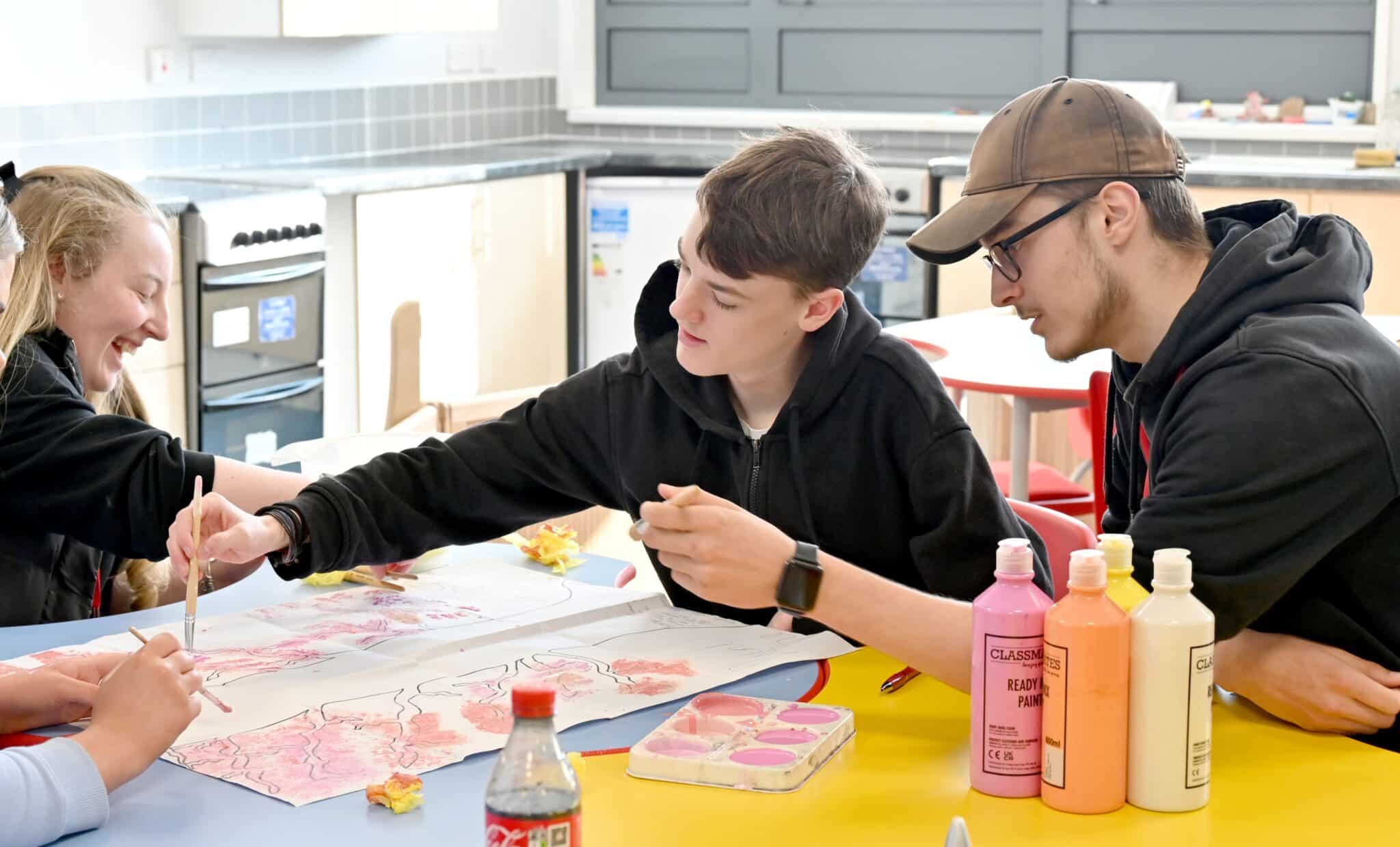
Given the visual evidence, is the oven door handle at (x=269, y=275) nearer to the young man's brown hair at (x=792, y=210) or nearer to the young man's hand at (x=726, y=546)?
the young man's brown hair at (x=792, y=210)

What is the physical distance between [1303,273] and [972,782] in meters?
0.58

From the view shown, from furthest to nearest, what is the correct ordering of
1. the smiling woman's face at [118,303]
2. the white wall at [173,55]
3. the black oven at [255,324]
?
the white wall at [173,55], the black oven at [255,324], the smiling woman's face at [118,303]

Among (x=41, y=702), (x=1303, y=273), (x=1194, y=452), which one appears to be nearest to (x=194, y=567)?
(x=41, y=702)

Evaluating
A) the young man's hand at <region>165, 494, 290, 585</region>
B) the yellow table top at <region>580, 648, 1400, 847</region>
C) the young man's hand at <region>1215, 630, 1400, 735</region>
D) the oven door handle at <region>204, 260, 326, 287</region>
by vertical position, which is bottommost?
the yellow table top at <region>580, 648, 1400, 847</region>

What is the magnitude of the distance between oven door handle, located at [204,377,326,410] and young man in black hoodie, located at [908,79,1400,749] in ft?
9.90

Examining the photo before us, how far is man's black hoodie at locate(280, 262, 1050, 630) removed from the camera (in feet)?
5.48

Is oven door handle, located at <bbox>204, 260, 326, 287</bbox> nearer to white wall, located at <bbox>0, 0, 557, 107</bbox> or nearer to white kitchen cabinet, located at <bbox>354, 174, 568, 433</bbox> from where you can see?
white kitchen cabinet, located at <bbox>354, 174, 568, 433</bbox>

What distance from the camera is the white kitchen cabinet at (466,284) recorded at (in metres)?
4.95

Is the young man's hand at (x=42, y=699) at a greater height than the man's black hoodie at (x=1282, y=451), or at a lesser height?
lesser

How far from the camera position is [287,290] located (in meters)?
4.43

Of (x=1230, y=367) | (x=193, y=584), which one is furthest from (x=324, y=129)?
(x=1230, y=367)

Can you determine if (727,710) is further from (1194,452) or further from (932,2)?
(932,2)

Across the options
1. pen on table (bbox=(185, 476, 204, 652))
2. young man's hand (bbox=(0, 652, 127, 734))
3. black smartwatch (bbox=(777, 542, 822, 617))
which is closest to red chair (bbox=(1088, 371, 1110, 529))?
black smartwatch (bbox=(777, 542, 822, 617))

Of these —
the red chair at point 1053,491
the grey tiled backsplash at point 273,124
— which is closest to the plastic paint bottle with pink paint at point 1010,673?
the red chair at point 1053,491
